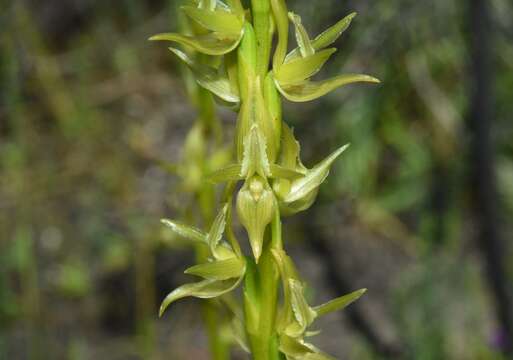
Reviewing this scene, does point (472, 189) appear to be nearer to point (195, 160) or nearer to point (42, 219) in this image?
point (42, 219)

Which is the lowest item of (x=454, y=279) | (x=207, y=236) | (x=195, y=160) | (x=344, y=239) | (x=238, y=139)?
(x=344, y=239)

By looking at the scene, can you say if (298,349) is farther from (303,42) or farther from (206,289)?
(303,42)

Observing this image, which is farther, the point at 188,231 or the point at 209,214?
the point at 209,214

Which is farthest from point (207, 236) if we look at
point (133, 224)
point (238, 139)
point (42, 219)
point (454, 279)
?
point (42, 219)

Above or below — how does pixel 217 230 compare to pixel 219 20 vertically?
below

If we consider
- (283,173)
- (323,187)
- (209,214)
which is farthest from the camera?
(323,187)

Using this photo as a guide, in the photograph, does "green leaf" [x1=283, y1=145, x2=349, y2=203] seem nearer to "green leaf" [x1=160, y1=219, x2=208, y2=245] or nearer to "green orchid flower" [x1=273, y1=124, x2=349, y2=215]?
"green orchid flower" [x1=273, y1=124, x2=349, y2=215]

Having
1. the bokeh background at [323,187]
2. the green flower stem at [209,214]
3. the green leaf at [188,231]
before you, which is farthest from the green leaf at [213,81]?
the bokeh background at [323,187]

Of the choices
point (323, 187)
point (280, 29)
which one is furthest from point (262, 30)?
point (323, 187)
